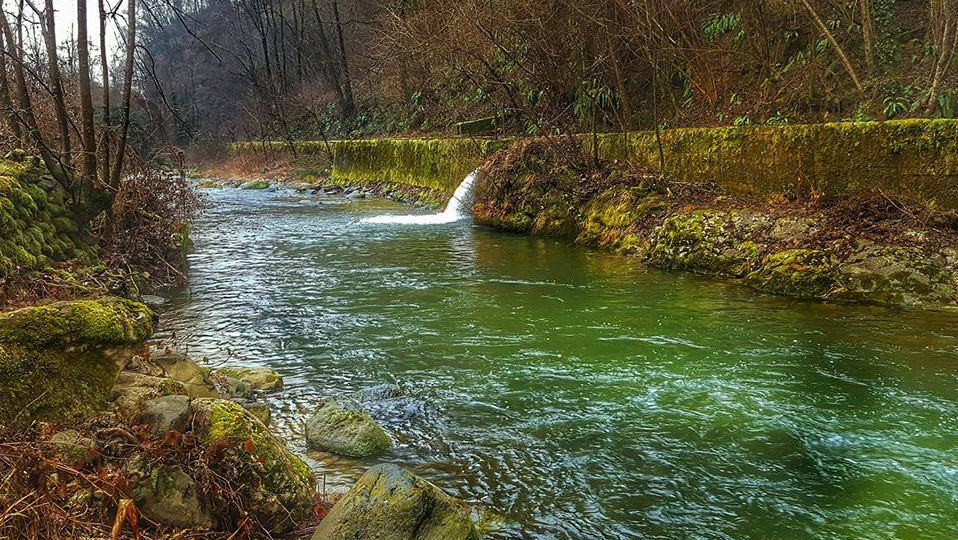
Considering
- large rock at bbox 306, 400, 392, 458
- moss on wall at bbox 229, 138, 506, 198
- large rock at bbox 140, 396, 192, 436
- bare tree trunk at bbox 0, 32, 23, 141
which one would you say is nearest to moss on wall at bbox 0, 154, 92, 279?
bare tree trunk at bbox 0, 32, 23, 141

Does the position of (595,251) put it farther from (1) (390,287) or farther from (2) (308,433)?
(2) (308,433)

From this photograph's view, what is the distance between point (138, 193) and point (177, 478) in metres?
7.12

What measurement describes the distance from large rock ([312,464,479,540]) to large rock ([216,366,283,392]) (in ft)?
8.32

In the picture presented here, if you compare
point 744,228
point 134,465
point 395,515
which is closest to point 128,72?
point 134,465

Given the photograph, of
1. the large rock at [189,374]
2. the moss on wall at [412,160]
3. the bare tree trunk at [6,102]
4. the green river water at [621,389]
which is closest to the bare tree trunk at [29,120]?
the bare tree trunk at [6,102]

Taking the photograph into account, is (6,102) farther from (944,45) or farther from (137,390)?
(944,45)

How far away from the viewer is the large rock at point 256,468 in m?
3.25

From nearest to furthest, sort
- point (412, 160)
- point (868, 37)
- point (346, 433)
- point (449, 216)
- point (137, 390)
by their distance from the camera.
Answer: point (137, 390)
point (346, 433)
point (868, 37)
point (449, 216)
point (412, 160)

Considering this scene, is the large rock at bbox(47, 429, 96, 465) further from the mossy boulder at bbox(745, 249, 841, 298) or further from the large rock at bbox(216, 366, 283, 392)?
the mossy boulder at bbox(745, 249, 841, 298)

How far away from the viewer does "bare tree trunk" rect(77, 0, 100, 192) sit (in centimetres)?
721

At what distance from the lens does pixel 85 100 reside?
7.39 m

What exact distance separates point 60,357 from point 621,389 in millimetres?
3874

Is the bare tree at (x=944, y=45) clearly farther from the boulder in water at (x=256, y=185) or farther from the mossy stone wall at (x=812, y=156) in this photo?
the boulder in water at (x=256, y=185)

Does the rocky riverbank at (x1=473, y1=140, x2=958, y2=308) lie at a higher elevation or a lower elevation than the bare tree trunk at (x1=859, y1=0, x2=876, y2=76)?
lower
